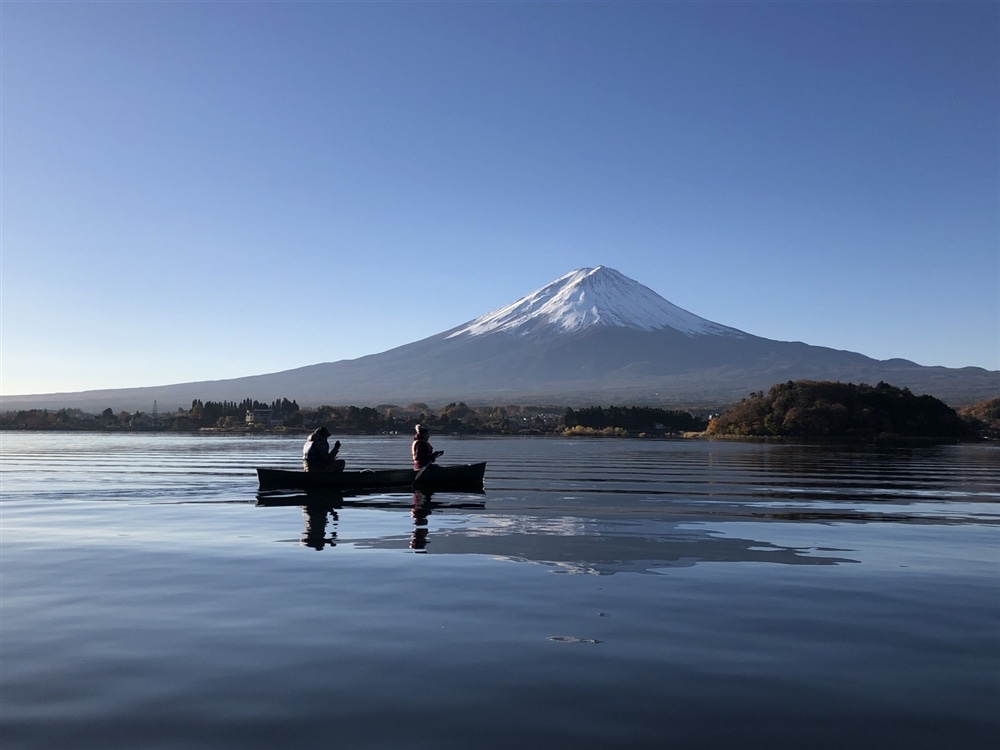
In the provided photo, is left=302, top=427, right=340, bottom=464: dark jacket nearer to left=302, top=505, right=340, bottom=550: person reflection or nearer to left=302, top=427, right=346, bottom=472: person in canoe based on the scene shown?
left=302, top=427, right=346, bottom=472: person in canoe

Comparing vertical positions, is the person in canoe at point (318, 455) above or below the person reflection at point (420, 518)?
above

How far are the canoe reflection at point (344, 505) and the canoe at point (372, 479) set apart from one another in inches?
11.1

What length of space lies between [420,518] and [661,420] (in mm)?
99907

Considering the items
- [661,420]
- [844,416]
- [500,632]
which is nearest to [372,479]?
[500,632]

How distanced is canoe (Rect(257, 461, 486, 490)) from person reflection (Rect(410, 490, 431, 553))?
538 mm

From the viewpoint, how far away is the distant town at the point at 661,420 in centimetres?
9181

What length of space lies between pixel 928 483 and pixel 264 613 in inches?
1123

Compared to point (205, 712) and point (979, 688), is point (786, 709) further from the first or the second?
point (205, 712)

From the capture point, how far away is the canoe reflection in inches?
645

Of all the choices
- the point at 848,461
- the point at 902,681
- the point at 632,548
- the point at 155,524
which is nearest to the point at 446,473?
the point at 155,524

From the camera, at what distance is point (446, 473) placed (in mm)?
26359

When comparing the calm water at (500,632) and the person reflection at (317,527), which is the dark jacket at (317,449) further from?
the calm water at (500,632)

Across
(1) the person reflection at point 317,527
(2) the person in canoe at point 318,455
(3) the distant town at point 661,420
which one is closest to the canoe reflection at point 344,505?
(1) the person reflection at point 317,527

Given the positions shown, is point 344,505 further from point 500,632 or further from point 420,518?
point 500,632
